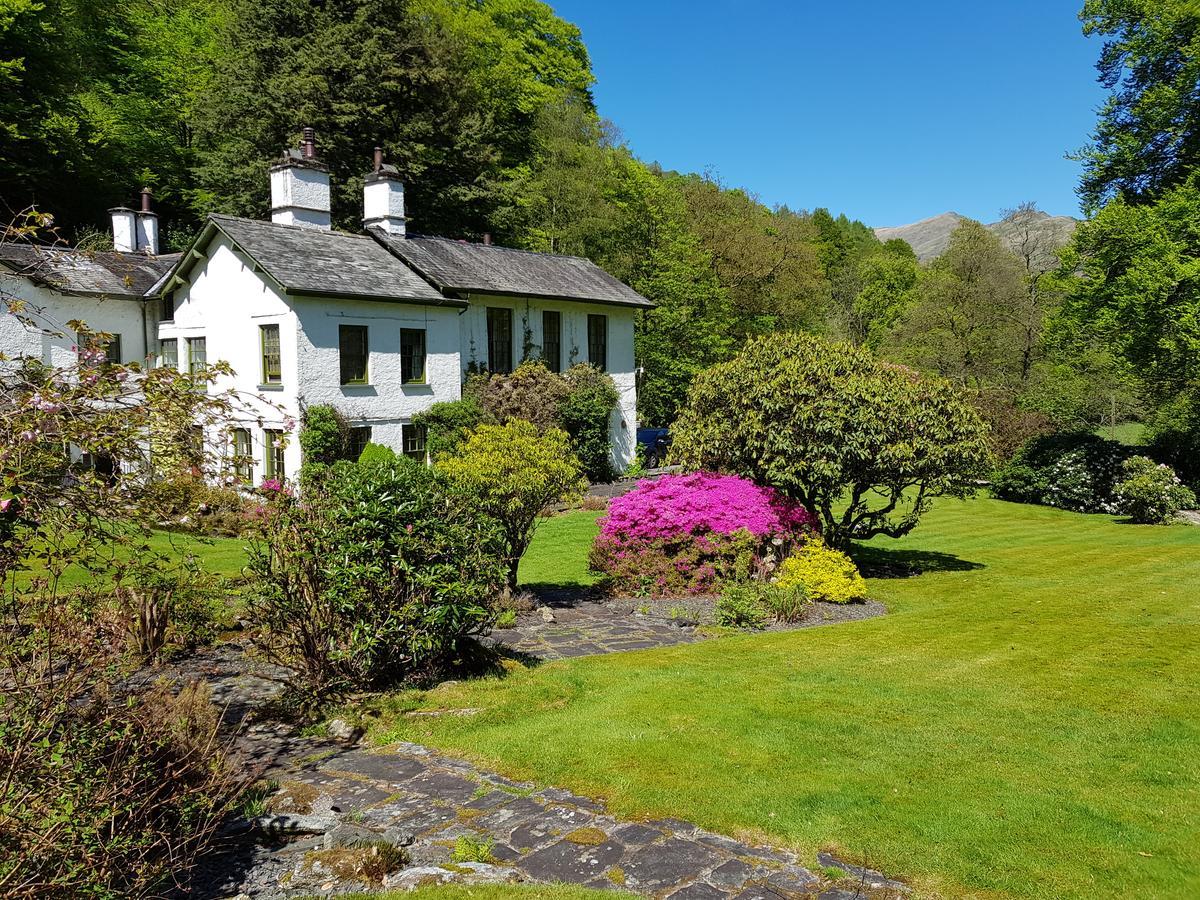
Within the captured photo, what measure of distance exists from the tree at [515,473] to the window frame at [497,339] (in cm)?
1639

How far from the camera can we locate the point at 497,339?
3153cm

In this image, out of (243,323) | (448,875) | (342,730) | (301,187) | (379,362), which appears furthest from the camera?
(301,187)

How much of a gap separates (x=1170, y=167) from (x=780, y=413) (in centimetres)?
2549

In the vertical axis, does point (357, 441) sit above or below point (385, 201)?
below

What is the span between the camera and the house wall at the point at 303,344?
24703 millimetres

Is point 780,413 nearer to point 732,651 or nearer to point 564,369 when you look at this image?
point 732,651

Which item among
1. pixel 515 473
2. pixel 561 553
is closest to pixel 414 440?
pixel 561 553

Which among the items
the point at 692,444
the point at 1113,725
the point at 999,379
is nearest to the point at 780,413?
the point at 692,444

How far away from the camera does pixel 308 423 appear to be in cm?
2469

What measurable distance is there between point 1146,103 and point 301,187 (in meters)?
31.3

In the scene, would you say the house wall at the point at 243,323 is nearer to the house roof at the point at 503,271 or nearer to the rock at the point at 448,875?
the house roof at the point at 503,271

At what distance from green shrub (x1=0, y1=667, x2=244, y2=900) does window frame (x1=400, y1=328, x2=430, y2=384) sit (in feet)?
71.1

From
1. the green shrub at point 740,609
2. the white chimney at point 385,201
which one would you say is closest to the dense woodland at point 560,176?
the white chimney at point 385,201

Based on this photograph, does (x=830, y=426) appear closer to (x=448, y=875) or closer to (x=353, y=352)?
(x=448, y=875)
